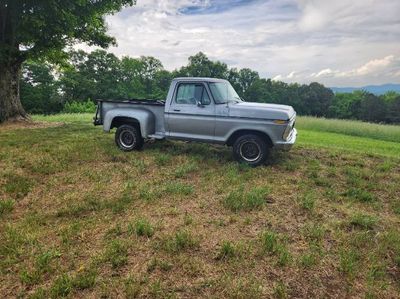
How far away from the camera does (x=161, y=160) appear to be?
28.3ft

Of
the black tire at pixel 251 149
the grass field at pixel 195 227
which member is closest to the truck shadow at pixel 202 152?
the grass field at pixel 195 227

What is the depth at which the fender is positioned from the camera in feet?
29.7

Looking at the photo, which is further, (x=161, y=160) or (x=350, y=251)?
(x=161, y=160)

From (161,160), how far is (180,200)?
2664mm

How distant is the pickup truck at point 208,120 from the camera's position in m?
7.96

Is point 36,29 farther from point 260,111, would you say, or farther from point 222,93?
point 260,111

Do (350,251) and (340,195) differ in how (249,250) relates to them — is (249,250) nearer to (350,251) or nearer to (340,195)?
(350,251)

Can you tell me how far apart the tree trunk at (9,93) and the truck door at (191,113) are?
403 inches

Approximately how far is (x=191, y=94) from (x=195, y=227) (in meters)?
4.57

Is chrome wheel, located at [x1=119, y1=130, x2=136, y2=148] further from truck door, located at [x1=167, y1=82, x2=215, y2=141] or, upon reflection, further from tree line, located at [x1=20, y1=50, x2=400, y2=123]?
tree line, located at [x1=20, y1=50, x2=400, y2=123]

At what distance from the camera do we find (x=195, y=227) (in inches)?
198

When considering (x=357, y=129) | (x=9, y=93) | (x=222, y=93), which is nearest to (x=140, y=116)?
(x=222, y=93)

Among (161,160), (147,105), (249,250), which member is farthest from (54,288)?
(147,105)

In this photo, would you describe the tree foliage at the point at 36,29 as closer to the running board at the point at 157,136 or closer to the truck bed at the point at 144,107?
the truck bed at the point at 144,107
